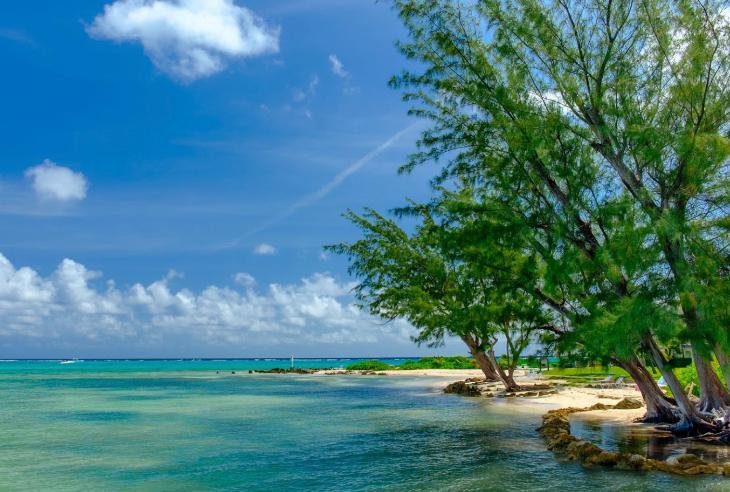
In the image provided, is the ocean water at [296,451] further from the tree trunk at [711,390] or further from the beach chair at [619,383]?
the beach chair at [619,383]

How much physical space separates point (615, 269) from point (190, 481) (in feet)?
37.0

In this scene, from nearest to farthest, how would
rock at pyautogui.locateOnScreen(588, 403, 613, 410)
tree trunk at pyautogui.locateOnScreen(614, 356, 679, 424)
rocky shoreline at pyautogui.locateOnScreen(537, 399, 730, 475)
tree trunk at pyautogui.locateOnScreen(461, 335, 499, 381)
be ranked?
rocky shoreline at pyautogui.locateOnScreen(537, 399, 730, 475) < tree trunk at pyautogui.locateOnScreen(614, 356, 679, 424) < rock at pyautogui.locateOnScreen(588, 403, 613, 410) < tree trunk at pyautogui.locateOnScreen(461, 335, 499, 381)

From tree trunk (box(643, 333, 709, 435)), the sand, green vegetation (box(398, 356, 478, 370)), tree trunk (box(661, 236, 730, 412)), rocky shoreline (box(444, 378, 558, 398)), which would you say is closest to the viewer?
tree trunk (box(661, 236, 730, 412))

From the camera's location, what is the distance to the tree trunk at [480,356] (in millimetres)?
39906

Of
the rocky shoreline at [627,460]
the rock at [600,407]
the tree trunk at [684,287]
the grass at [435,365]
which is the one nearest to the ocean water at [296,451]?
the rocky shoreline at [627,460]

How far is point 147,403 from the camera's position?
115ft

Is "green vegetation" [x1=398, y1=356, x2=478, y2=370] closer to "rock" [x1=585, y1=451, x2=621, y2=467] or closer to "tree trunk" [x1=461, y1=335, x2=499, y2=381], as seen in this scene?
"tree trunk" [x1=461, y1=335, x2=499, y2=381]

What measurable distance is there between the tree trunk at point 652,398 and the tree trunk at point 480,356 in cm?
1854

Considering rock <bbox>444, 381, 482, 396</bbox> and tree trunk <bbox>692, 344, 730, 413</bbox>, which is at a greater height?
tree trunk <bbox>692, 344, 730, 413</bbox>

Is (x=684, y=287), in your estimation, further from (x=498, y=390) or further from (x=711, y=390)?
(x=498, y=390)

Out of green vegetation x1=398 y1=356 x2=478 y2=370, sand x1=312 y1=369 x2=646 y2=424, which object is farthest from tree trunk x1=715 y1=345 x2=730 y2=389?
green vegetation x1=398 y1=356 x2=478 y2=370

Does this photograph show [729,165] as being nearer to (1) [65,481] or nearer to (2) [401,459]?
(2) [401,459]

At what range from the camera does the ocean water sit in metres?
12.8

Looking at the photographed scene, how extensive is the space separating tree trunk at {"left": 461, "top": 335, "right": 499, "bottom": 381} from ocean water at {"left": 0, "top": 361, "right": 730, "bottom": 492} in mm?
9330
